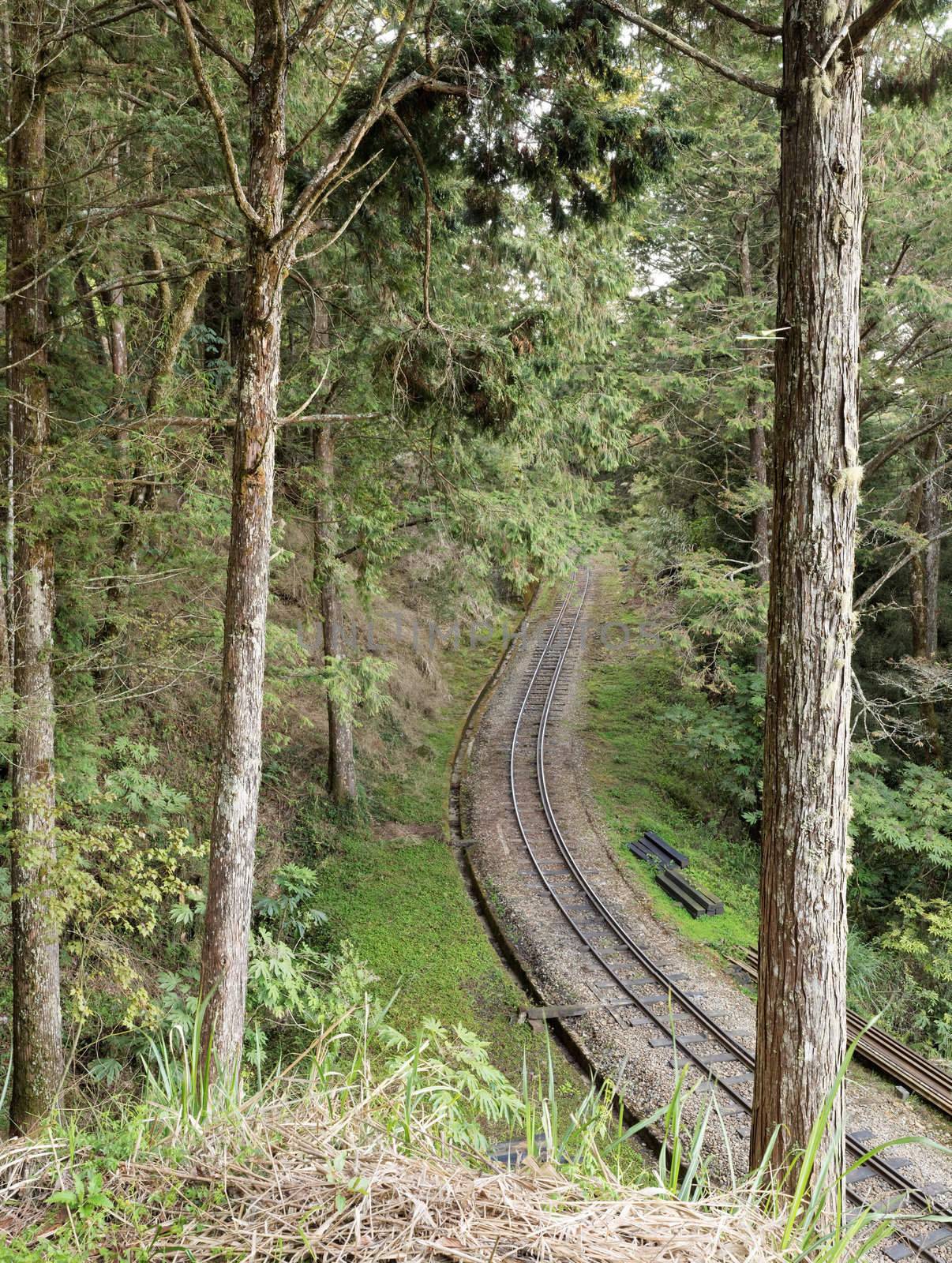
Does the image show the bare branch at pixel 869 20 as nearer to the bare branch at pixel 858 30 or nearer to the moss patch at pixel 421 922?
the bare branch at pixel 858 30

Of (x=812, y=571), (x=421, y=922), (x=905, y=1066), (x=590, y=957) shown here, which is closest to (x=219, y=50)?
(x=812, y=571)

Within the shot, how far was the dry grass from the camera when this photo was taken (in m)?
1.66

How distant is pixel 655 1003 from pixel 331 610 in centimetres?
745

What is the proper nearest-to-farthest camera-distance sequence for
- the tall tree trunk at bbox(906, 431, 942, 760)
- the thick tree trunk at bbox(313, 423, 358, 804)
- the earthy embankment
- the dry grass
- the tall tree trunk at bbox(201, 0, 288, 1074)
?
the dry grass
the tall tree trunk at bbox(201, 0, 288, 1074)
the earthy embankment
the thick tree trunk at bbox(313, 423, 358, 804)
the tall tree trunk at bbox(906, 431, 942, 760)

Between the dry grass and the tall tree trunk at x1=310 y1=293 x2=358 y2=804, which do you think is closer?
the dry grass

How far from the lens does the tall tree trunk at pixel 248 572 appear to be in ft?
14.7

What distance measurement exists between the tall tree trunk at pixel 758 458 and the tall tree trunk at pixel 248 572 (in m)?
9.90

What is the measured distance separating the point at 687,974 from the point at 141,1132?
30.9 feet

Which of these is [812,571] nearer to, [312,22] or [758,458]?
[312,22]

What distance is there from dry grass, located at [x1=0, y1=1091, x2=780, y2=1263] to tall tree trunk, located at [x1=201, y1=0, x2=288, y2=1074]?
2.71 m

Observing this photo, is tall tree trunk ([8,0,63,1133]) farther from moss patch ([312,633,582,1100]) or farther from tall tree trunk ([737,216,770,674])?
tall tree trunk ([737,216,770,674])

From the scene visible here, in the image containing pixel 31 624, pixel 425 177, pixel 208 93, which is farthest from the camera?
pixel 31 624

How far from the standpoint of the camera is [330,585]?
11797 mm

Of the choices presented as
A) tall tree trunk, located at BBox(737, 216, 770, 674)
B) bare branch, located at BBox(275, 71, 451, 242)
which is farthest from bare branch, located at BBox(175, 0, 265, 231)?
tall tree trunk, located at BBox(737, 216, 770, 674)
